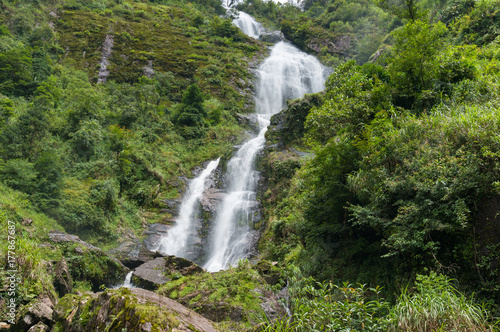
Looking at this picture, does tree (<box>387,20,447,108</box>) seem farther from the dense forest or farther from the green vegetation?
the green vegetation

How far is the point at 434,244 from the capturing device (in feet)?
16.6

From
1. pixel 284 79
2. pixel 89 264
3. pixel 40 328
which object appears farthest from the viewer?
pixel 284 79

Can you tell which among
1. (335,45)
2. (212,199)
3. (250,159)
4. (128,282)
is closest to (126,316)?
(128,282)

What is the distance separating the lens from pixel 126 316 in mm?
4113

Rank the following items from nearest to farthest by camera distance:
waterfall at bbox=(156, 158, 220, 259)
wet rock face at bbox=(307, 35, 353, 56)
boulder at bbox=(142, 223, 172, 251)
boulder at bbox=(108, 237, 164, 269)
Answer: boulder at bbox=(108, 237, 164, 269) → boulder at bbox=(142, 223, 172, 251) → waterfall at bbox=(156, 158, 220, 259) → wet rock face at bbox=(307, 35, 353, 56)

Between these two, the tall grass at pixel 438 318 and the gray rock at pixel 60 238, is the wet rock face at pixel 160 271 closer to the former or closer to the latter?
the gray rock at pixel 60 238

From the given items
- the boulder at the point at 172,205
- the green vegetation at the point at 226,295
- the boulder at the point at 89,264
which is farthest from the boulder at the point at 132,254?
the green vegetation at the point at 226,295

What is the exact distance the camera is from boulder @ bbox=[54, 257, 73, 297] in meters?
8.70

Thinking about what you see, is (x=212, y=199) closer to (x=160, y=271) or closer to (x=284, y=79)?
(x=160, y=271)

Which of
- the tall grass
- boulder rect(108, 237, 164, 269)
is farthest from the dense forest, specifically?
boulder rect(108, 237, 164, 269)

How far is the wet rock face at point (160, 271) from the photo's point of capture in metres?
11.0

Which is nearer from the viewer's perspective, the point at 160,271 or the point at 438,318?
the point at 438,318

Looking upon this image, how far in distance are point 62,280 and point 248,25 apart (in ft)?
190

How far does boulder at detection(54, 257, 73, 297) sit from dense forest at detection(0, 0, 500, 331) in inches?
1.6
